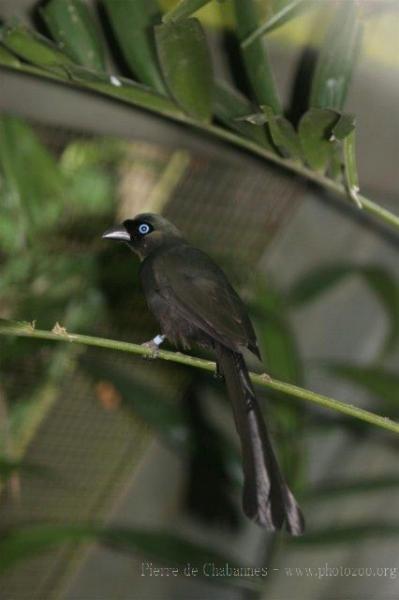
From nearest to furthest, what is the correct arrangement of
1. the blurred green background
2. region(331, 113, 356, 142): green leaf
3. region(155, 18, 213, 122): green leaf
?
region(331, 113, 356, 142): green leaf, region(155, 18, 213, 122): green leaf, the blurred green background

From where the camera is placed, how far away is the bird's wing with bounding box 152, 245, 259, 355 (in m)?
1.04

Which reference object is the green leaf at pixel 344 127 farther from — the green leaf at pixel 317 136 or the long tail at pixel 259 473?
the long tail at pixel 259 473

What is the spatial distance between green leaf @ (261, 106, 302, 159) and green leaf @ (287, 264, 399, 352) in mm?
789

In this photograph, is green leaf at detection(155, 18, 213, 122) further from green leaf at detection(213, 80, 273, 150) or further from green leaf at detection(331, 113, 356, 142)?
green leaf at detection(331, 113, 356, 142)

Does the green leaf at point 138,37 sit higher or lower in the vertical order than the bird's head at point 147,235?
higher

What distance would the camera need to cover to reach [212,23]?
1483 millimetres

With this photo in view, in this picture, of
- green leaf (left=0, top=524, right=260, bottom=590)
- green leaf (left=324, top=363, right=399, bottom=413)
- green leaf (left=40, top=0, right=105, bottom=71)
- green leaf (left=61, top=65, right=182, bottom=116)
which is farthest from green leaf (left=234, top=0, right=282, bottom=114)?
green leaf (left=0, top=524, right=260, bottom=590)

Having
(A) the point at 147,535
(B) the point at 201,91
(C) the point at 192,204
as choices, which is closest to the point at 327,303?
(C) the point at 192,204

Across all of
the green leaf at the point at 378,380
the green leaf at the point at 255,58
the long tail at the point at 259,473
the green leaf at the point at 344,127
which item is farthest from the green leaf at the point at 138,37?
the green leaf at the point at 378,380

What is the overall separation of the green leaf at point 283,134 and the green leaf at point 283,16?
0.10m

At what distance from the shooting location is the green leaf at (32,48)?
1190 millimetres

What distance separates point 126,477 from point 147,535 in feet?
2.52

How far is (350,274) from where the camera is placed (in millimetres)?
1990

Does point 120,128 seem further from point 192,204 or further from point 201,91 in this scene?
point 192,204
